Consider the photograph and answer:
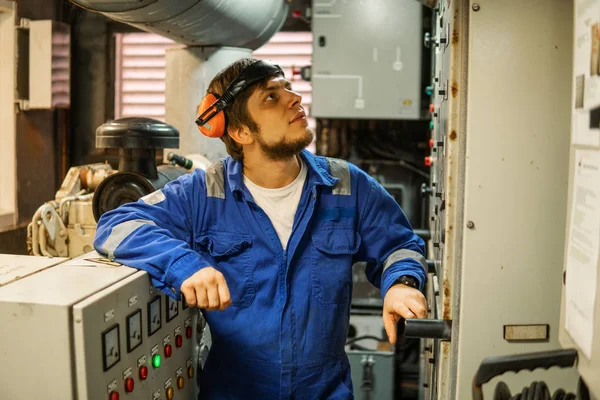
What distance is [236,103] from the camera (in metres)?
2.10

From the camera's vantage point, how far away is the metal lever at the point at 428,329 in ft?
4.87

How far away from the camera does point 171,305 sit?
174 centimetres

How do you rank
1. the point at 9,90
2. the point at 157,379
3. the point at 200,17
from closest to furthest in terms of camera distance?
the point at 157,379
the point at 200,17
the point at 9,90

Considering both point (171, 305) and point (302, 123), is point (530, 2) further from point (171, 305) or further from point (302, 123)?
point (171, 305)

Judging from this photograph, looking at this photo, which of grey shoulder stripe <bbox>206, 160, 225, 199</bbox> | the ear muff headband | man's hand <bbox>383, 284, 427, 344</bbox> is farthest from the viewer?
the ear muff headband

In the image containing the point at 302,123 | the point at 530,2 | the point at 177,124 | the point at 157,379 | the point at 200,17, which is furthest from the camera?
the point at 177,124

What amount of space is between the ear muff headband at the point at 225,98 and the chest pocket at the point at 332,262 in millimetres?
500

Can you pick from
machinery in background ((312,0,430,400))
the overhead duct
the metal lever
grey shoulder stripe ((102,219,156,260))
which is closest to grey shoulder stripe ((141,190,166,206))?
grey shoulder stripe ((102,219,156,260))

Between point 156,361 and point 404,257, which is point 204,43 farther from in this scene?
point 156,361

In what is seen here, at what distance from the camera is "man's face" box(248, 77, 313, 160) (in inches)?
78.2

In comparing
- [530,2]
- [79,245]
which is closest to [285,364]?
[530,2]

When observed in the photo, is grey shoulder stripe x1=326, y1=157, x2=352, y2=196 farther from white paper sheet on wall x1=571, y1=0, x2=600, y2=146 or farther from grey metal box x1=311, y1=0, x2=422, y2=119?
grey metal box x1=311, y1=0, x2=422, y2=119

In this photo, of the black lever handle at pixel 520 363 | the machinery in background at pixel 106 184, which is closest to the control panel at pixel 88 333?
the black lever handle at pixel 520 363

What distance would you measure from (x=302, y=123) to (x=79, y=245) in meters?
1.46
